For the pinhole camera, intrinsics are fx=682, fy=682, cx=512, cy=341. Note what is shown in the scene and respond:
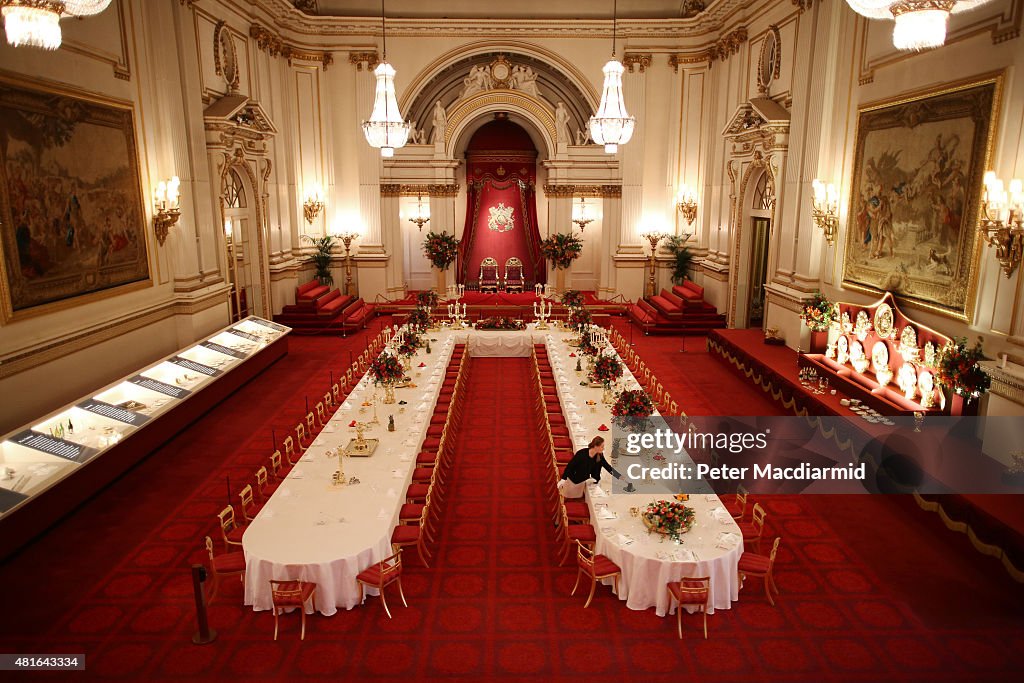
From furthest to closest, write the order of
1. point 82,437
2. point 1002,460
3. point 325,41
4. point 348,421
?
point 325,41
point 348,421
point 82,437
point 1002,460

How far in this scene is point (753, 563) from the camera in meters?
6.80

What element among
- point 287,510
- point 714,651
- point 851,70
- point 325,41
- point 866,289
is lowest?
point 714,651

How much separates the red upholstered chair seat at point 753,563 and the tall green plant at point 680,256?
1551 cm

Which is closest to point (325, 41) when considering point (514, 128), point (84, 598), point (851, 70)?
point (514, 128)

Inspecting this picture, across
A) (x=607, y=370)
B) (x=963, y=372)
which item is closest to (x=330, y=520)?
(x=607, y=370)

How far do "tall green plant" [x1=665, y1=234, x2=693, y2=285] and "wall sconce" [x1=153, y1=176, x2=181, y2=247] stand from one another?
14445 mm

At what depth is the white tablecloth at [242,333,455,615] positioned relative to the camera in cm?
650

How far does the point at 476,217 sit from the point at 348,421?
53.8 ft

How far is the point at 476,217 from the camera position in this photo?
25188mm

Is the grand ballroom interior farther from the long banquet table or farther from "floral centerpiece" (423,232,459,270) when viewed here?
"floral centerpiece" (423,232,459,270)

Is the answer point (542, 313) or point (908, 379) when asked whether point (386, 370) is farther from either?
point (542, 313)

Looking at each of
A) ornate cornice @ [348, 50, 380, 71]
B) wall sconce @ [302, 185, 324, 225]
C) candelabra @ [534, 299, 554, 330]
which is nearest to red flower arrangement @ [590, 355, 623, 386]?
candelabra @ [534, 299, 554, 330]

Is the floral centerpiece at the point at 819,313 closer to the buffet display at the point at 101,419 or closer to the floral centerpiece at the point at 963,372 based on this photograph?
the floral centerpiece at the point at 963,372

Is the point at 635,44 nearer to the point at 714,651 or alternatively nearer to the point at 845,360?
the point at 845,360
